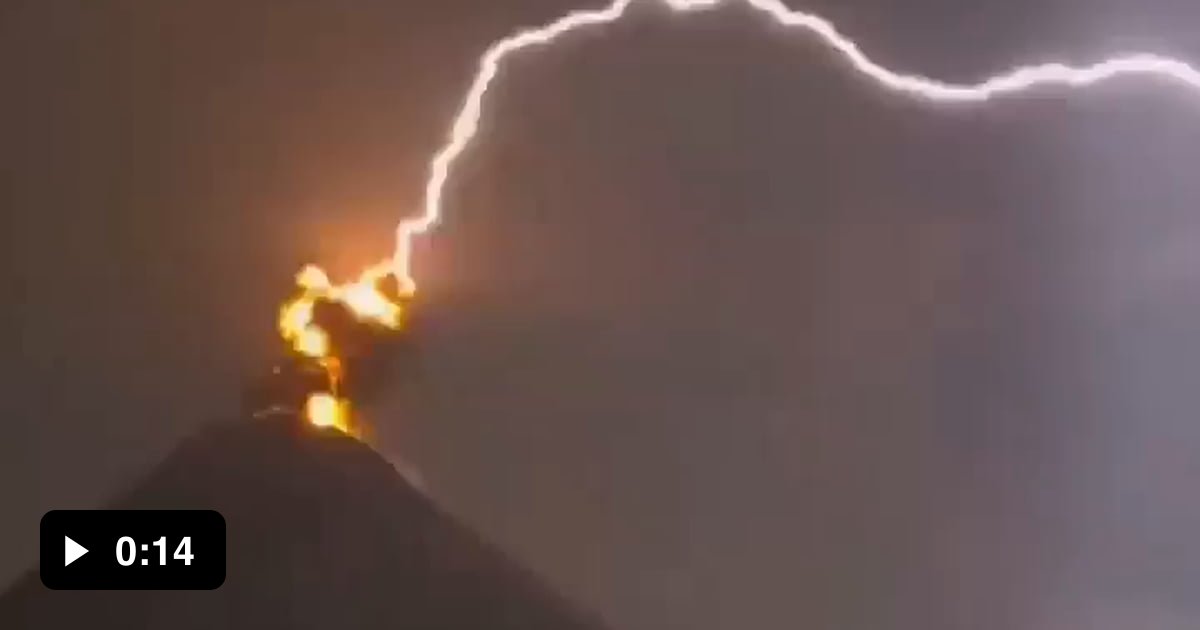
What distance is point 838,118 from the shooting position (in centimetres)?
129

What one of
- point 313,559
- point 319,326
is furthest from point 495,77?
point 313,559

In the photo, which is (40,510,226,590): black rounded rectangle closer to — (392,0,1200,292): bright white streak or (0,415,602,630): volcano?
(0,415,602,630): volcano

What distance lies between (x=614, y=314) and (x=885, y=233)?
0.91 ft

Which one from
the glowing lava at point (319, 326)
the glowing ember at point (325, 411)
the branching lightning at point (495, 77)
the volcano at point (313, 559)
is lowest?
the volcano at point (313, 559)

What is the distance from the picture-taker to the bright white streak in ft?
4.19

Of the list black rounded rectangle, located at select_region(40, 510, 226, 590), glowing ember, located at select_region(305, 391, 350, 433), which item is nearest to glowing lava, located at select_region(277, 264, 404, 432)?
glowing ember, located at select_region(305, 391, 350, 433)

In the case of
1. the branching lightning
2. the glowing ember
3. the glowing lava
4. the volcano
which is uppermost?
the branching lightning

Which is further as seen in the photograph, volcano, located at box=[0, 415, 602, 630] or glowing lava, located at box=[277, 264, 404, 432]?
glowing lava, located at box=[277, 264, 404, 432]

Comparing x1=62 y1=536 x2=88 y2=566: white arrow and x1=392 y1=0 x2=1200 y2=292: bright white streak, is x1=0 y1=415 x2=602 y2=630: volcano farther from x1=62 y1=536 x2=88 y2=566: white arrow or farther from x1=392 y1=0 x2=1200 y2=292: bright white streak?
x1=392 y1=0 x2=1200 y2=292: bright white streak

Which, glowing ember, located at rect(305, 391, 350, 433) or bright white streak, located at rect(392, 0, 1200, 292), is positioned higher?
bright white streak, located at rect(392, 0, 1200, 292)

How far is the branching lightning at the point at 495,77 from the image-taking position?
4.00 ft

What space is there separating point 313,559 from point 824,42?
2.34ft


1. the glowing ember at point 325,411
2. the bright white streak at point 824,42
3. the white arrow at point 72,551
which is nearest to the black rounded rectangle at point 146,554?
the white arrow at point 72,551

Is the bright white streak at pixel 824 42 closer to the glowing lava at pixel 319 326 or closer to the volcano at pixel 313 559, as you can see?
the glowing lava at pixel 319 326
